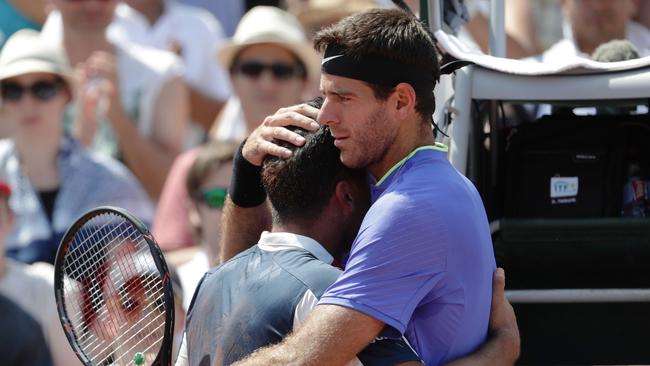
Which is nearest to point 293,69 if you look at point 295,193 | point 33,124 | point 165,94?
point 165,94

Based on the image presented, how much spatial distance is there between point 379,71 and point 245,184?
30.6 inches

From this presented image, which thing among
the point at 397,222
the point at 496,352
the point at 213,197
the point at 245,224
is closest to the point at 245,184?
the point at 245,224

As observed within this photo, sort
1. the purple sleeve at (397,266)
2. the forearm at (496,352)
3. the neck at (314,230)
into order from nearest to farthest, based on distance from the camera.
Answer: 1. the purple sleeve at (397,266)
2. the forearm at (496,352)
3. the neck at (314,230)

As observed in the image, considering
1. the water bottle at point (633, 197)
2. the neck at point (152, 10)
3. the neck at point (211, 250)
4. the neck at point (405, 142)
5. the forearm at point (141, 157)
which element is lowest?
the neck at point (211, 250)

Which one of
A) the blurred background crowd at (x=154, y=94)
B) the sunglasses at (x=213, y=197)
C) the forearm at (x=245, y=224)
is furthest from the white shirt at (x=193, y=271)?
the forearm at (x=245, y=224)

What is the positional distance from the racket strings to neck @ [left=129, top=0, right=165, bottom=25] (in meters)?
3.52

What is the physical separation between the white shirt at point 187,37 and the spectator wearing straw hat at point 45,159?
772 millimetres

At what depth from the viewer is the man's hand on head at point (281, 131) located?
3438mm

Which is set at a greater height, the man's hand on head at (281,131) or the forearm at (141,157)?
the man's hand on head at (281,131)

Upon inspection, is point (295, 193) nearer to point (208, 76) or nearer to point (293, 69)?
point (293, 69)

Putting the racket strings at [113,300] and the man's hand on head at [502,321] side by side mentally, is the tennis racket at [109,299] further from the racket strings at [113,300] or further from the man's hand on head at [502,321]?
the man's hand on head at [502,321]

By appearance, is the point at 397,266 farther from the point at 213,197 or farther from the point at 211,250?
the point at 213,197

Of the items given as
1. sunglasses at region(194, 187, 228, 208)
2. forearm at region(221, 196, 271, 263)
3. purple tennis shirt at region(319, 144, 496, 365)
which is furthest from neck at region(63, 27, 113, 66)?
purple tennis shirt at region(319, 144, 496, 365)

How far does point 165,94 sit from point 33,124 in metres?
0.80
